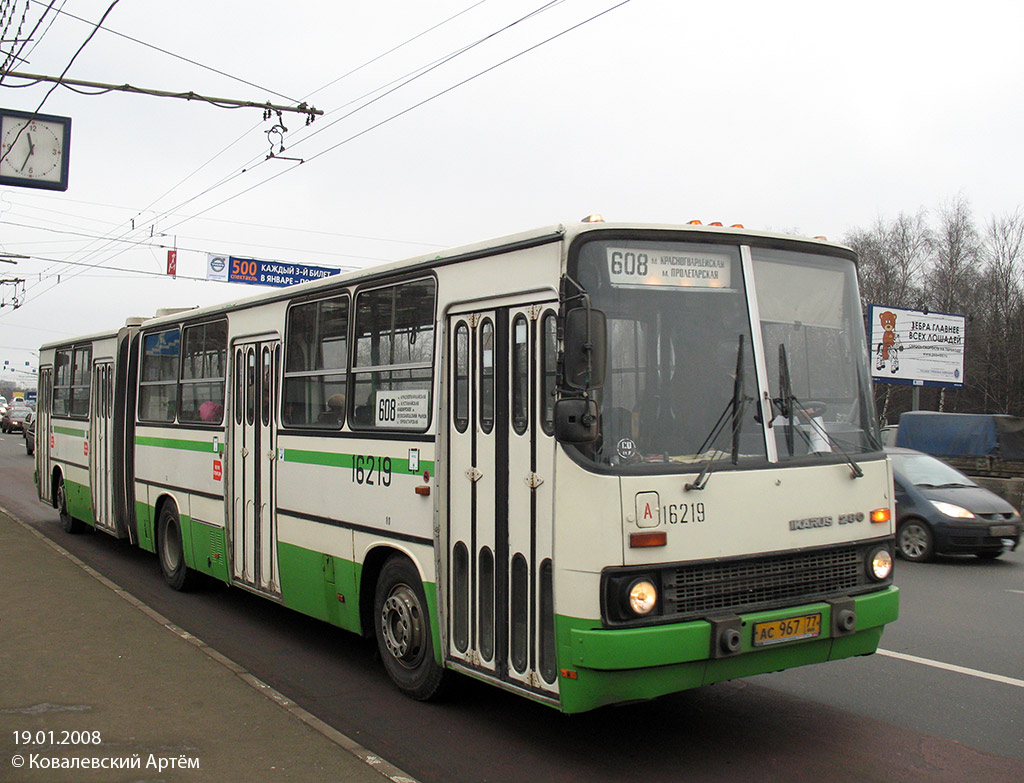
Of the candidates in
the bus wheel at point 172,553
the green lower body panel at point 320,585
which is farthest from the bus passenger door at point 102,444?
the green lower body panel at point 320,585

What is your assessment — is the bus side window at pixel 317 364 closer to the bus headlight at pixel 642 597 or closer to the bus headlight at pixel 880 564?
the bus headlight at pixel 642 597

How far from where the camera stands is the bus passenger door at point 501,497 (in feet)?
17.9

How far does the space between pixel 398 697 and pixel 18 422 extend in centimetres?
5890

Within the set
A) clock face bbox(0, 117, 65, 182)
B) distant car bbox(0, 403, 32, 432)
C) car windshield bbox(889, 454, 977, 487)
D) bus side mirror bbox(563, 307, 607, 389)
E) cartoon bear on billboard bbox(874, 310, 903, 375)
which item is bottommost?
car windshield bbox(889, 454, 977, 487)

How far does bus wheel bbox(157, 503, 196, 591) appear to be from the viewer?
35.4ft

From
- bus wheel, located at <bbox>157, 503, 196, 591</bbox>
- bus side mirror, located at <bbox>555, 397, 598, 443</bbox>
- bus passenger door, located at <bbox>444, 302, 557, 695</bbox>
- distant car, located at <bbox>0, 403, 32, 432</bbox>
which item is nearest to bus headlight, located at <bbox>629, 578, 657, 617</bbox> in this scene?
bus passenger door, located at <bbox>444, 302, 557, 695</bbox>

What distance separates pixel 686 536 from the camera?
17.1 ft

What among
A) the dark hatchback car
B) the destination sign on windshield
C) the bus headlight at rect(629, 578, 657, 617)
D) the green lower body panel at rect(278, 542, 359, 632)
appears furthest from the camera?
the dark hatchback car

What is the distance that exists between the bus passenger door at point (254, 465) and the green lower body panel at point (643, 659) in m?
4.21

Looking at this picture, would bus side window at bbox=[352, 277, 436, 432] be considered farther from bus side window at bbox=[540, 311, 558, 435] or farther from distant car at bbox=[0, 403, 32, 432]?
distant car at bbox=[0, 403, 32, 432]

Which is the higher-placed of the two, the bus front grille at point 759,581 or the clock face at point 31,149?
the clock face at point 31,149

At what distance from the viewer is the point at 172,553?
11.1 metres

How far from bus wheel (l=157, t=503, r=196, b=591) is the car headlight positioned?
9927 mm

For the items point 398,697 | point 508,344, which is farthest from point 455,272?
point 398,697
